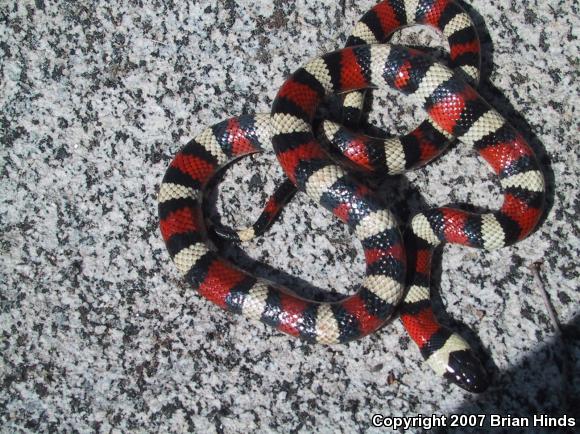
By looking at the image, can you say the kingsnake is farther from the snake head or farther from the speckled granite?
the speckled granite

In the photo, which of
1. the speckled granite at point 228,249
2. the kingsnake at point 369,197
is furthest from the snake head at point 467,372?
the speckled granite at point 228,249

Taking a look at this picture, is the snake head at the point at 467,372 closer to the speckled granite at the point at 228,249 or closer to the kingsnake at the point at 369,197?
the kingsnake at the point at 369,197

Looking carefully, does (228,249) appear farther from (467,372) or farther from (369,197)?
(467,372)

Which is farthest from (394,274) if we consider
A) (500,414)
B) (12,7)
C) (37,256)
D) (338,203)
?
(12,7)

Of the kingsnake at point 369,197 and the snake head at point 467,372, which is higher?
the kingsnake at point 369,197

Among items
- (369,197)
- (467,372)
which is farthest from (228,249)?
(467,372)
